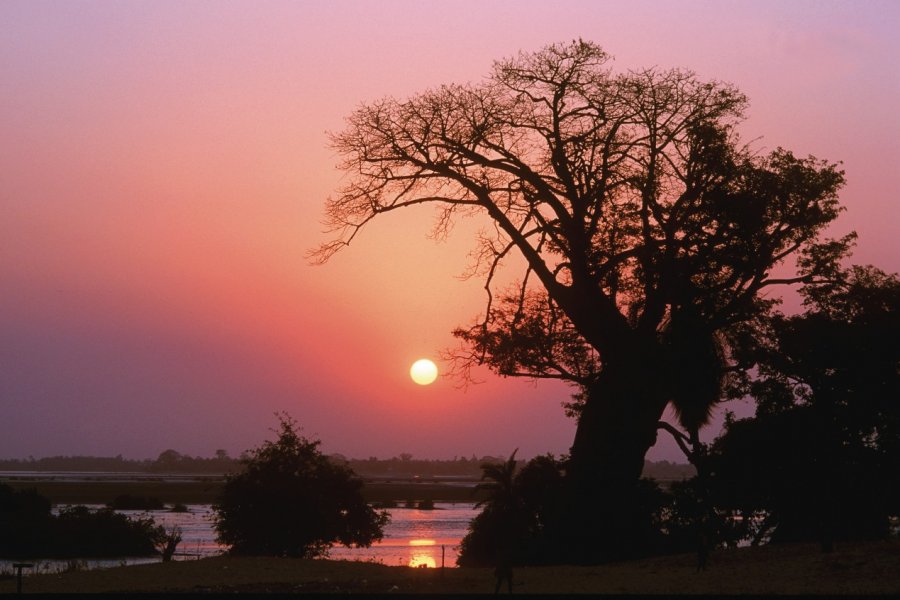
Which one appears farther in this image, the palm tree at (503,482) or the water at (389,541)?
the water at (389,541)

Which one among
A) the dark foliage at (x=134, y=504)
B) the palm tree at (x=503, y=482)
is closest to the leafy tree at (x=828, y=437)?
the palm tree at (x=503, y=482)

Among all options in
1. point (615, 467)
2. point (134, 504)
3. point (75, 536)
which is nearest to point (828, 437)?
point (615, 467)

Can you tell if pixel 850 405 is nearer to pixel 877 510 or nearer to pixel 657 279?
pixel 877 510

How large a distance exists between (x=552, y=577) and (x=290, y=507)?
46.8 ft

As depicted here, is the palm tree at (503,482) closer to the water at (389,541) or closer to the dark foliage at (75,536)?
the water at (389,541)

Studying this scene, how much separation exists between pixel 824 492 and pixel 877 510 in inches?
59.7

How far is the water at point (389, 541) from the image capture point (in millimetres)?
51062

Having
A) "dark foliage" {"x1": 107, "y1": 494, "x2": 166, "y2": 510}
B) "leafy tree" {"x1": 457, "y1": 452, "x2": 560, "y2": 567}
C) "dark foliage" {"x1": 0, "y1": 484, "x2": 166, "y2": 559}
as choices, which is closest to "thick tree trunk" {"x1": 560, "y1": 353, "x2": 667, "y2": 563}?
"leafy tree" {"x1": 457, "y1": 452, "x2": 560, "y2": 567}

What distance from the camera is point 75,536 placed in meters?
63.0

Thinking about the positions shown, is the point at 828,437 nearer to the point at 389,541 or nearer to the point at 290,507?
the point at 290,507

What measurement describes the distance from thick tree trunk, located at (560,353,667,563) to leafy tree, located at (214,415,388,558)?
9969 mm

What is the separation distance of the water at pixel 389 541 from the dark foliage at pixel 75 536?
6.18 feet

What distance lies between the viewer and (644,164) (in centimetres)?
3550

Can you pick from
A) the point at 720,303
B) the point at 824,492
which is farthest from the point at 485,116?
the point at 824,492
